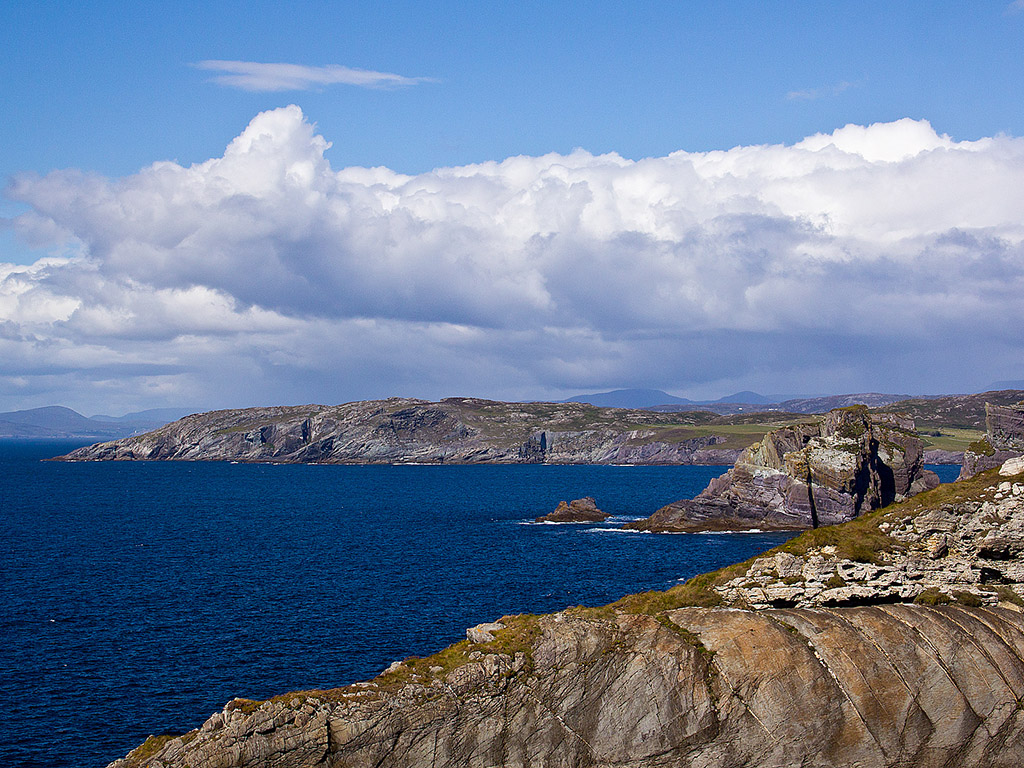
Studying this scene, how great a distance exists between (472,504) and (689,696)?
13845 cm

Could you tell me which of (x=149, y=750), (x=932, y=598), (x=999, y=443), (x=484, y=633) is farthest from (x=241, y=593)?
(x=999, y=443)

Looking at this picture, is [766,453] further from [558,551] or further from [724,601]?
[724,601]

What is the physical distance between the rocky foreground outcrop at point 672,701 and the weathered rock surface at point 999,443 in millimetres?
73762

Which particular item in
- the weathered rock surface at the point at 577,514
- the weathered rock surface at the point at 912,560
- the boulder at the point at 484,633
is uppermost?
the weathered rock surface at the point at 912,560

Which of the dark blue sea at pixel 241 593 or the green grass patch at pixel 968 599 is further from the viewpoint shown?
the dark blue sea at pixel 241 593

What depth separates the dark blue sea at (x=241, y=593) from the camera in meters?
49.8

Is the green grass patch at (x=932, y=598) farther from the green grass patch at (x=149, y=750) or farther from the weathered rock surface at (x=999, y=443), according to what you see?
the weathered rock surface at (x=999, y=443)

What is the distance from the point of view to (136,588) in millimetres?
81312

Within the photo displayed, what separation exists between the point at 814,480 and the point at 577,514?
38804mm

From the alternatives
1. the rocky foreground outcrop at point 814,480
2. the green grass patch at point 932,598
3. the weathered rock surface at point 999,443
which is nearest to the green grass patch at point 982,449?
the weathered rock surface at point 999,443

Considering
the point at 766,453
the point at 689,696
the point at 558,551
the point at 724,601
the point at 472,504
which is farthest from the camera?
the point at 472,504

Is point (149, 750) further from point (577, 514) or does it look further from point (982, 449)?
point (577, 514)

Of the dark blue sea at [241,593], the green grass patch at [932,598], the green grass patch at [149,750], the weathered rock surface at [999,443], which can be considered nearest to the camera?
the green grass patch at [149,750]

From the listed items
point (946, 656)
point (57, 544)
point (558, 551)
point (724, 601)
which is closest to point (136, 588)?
point (57, 544)
